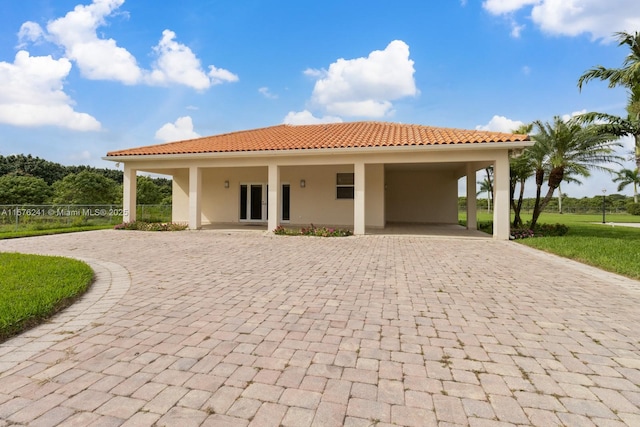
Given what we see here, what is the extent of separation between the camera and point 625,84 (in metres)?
12.3

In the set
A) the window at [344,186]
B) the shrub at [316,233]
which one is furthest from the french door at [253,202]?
the shrub at [316,233]

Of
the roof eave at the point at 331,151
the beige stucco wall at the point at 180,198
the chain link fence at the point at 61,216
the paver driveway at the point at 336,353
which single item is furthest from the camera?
the beige stucco wall at the point at 180,198

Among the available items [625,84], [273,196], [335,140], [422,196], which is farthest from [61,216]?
[625,84]

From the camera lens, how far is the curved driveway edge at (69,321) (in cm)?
300

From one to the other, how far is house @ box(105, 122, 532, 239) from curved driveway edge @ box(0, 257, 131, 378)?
8370 mm

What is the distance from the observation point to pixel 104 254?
8.48 m

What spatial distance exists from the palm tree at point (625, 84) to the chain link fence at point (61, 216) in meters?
21.7

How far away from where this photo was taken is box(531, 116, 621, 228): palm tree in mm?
13781

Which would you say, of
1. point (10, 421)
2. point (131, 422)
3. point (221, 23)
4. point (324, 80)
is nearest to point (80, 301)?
point (10, 421)

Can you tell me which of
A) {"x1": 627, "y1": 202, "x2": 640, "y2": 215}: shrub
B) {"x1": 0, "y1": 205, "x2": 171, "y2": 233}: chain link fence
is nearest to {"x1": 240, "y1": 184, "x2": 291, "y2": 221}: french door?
{"x1": 0, "y1": 205, "x2": 171, "y2": 233}: chain link fence

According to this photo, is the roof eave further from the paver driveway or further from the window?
the paver driveway

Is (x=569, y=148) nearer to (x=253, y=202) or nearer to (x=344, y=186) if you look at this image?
(x=344, y=186)

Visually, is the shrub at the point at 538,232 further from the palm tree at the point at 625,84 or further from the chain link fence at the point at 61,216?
the chain link fence at the point at 61,216

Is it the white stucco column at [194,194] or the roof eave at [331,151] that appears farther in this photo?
the white stucco column at [194,194]
